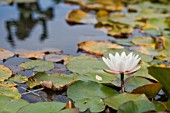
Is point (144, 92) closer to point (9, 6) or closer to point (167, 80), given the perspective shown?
point (167, 80)

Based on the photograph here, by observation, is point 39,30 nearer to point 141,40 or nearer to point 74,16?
point 74,16

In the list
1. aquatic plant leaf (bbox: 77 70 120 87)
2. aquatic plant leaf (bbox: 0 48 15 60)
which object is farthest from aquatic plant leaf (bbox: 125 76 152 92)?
aquatic plant leaf (bbox: 0 48 15 60)

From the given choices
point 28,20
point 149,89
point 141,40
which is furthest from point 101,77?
point 28,20

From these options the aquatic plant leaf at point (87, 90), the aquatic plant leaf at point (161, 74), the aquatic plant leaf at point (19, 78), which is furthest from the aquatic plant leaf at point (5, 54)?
the aquatic plant leaf at point (161, 74)

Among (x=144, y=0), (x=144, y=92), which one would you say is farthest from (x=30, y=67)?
(x=144, y=0)

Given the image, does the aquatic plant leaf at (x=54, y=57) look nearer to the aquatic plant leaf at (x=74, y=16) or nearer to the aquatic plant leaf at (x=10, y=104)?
the aquatic plant leaf at (x=10, y=104)
